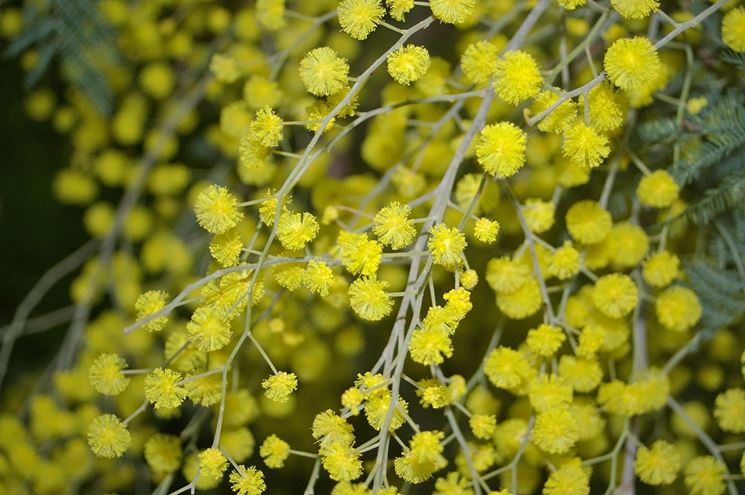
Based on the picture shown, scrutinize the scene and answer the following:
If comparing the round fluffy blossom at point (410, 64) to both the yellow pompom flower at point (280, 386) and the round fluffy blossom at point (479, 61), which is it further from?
the yellow pompom flower at point (280, 386)

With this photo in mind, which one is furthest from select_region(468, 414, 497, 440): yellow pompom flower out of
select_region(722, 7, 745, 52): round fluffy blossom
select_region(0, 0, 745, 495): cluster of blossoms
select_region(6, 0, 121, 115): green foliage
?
select_region(6, 0, 121, 115): green foliage

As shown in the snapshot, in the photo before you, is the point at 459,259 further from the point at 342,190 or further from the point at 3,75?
the point at 3,75

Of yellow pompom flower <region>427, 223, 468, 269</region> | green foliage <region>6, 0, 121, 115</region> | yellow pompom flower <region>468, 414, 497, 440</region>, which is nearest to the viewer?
yellow pompom flower <region>427, 223, 468, 269</region>

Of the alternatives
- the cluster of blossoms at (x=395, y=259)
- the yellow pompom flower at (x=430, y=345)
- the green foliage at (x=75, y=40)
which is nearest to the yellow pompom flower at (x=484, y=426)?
the cluster of blossoms at (x=395, y=259)

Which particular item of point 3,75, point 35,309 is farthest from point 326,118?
point 35,309

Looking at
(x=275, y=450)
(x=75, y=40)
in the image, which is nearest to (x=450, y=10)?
(x=275, y=450)

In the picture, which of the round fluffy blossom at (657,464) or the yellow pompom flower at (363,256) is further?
the round fluffy blossom at (657,464)

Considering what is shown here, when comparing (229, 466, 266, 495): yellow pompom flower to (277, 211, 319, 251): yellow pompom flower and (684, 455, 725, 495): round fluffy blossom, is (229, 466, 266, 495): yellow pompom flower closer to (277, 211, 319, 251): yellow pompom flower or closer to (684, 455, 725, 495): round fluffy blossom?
(277, 211, 319, 251): yellow pompom flower
